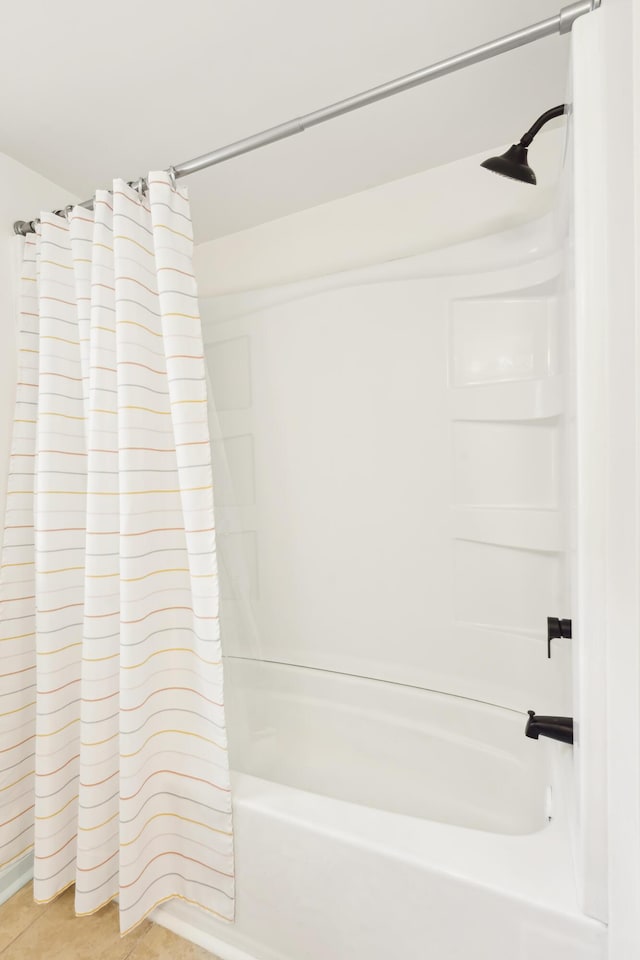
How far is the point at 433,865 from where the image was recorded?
3.42ft

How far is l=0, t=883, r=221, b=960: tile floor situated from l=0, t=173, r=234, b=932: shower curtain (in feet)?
0.33

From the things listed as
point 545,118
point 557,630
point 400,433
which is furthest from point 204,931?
point 545,118

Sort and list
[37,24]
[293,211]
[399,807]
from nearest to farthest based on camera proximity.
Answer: [37,24] < [399,807] < [293,211]

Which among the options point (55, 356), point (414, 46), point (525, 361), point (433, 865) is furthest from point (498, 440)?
A: point (55, 356)

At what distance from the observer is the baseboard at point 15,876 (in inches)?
59.9

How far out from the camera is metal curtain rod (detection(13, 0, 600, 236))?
0.93 m

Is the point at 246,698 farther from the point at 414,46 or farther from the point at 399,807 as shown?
the point at 414,46

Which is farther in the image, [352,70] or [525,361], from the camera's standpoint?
[525,361]

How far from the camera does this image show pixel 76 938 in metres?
1.38

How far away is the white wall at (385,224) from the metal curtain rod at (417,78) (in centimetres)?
61

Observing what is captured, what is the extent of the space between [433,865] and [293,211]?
2096 mm

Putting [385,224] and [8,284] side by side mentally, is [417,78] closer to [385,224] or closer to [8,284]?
[385,224]

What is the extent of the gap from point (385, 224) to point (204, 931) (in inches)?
87.6

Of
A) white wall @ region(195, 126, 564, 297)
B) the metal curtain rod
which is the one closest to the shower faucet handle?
the metal curtain rod
